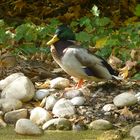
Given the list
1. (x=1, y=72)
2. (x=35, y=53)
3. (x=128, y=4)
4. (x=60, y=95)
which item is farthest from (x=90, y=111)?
(x=128, y=4)

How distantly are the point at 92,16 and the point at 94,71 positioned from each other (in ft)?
12.4

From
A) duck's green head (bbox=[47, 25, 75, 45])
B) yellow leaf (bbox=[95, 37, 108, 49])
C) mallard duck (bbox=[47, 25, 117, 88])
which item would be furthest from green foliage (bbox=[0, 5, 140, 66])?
mallard duck (bbox=[47, 25, 117, 88])

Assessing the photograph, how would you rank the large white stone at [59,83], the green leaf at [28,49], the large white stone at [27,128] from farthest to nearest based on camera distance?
the green leaf at [28,49] < the large white stone at [59,83] < the large white stone at [27,128]

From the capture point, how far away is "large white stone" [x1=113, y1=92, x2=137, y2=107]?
674 cm

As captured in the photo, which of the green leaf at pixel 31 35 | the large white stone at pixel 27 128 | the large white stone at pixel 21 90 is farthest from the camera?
the green leaf at pixel 31 35

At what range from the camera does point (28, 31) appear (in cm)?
973

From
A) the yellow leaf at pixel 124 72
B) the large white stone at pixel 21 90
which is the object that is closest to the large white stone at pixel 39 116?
the large white stone at pixel 21 90

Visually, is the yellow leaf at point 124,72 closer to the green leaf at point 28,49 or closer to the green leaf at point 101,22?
the green leaf at point 28,49

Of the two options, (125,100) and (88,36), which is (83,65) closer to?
(125,100)

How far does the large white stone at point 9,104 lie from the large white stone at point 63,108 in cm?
39

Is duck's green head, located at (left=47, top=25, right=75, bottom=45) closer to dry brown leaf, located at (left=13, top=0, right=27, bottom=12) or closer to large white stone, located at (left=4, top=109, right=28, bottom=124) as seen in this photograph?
large white stone, located at (left=4, top=109, right=28, bottom=124)

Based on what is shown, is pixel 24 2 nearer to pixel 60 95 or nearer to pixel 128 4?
pixel 128 4

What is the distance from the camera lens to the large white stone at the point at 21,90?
703 cm

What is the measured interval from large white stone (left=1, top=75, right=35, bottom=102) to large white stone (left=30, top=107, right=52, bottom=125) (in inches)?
14.7
